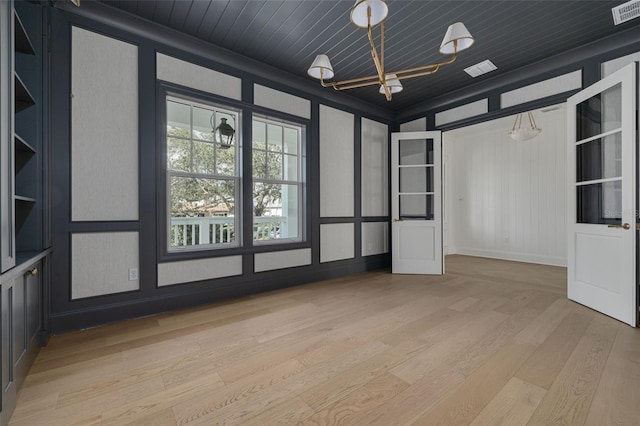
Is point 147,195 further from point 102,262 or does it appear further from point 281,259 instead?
point 281,259

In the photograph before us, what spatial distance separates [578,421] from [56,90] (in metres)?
4.12

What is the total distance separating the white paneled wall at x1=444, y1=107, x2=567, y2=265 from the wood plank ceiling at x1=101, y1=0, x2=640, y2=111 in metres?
2.74

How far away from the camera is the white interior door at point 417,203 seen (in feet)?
15.4

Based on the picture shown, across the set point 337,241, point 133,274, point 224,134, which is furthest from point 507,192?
point 133,274

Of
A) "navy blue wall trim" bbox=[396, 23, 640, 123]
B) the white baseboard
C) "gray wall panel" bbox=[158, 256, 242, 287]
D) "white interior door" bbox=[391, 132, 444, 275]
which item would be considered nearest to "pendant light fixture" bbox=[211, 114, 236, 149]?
"gray wall panel" bbox=[158, 256, 242, 287]

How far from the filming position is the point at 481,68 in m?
3.74

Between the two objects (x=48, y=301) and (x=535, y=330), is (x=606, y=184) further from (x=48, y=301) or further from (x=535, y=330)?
(x=48, y=301)

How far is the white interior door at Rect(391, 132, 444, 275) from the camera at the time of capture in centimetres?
468

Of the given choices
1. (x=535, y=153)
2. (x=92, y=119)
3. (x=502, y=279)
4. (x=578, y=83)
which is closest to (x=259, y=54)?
(x=92, y=119)

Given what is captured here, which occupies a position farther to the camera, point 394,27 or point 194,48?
point 194,48

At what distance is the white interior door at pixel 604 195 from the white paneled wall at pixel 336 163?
2.76m

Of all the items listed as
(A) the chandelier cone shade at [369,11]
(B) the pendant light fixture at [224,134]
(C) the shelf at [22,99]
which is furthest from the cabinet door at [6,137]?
(B) the pendant light fixture at [224,134]

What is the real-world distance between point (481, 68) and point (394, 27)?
157cm

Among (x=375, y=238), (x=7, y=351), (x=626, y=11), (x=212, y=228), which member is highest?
(x=626, y=11)
